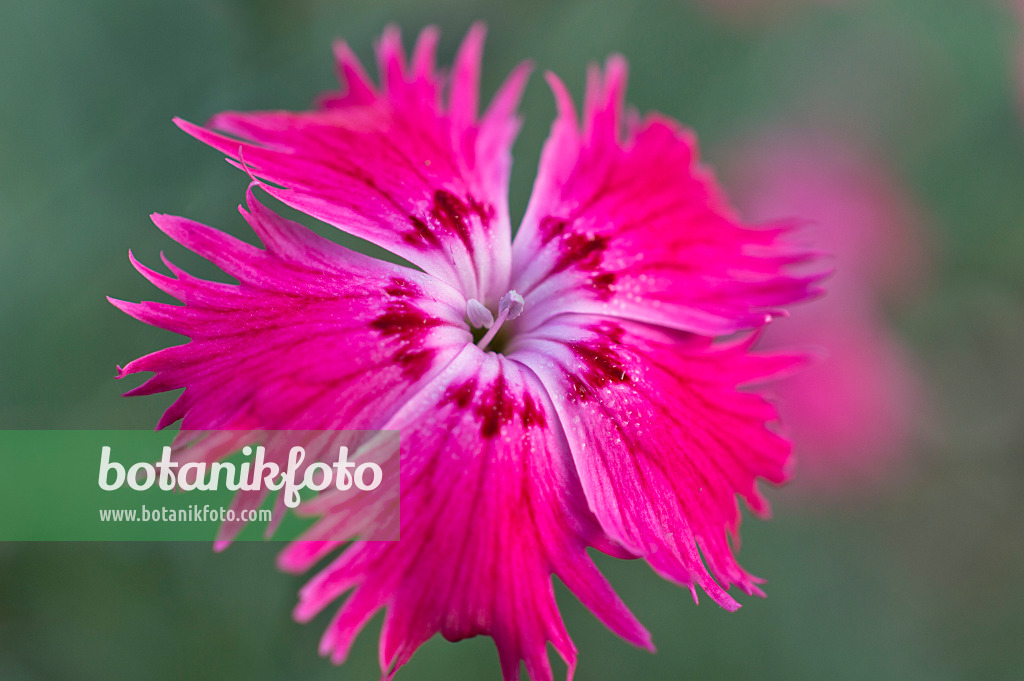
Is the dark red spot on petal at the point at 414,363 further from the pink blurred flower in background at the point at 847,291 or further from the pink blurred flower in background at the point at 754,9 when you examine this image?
the pink blurred flower in background at the point at 754,9

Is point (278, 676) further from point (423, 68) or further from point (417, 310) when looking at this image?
point (423, 68)

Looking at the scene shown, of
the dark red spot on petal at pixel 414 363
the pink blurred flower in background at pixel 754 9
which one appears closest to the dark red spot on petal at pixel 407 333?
the dark red spot on petal at pixel 414 363

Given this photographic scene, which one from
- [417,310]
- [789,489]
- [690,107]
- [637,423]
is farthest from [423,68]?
[789,489]

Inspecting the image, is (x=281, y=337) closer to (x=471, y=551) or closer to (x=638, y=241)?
(x=471, y=551)

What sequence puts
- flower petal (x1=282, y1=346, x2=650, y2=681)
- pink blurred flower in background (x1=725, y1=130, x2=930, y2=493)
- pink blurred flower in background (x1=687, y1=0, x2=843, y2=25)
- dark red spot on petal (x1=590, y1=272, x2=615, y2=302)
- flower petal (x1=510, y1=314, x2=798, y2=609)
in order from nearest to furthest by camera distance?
flower petal (x1=282, y1=346, x2=650, y2=681)
flower petal (x1=510, y1=314, x2=798, y2=609)
dark red spot on petal (x1=590, y1=272, x2=615, y2=302)
pink blurred flower in background (x1=725, y1=130, x2=930, y2=493)
pink blurred flower in background (x1=687, y1=0, x2=843, y2=25)

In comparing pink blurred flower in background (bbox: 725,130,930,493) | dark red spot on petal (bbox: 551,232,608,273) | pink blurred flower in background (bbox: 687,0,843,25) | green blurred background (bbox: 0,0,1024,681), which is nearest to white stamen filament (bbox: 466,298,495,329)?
dark red spot on petal (bbox: 551,232,608,273)

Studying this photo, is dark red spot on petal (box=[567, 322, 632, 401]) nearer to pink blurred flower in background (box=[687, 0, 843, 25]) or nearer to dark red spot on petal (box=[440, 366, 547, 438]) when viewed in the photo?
dark red spot on petal (box=[440, 366, 547, 438])
